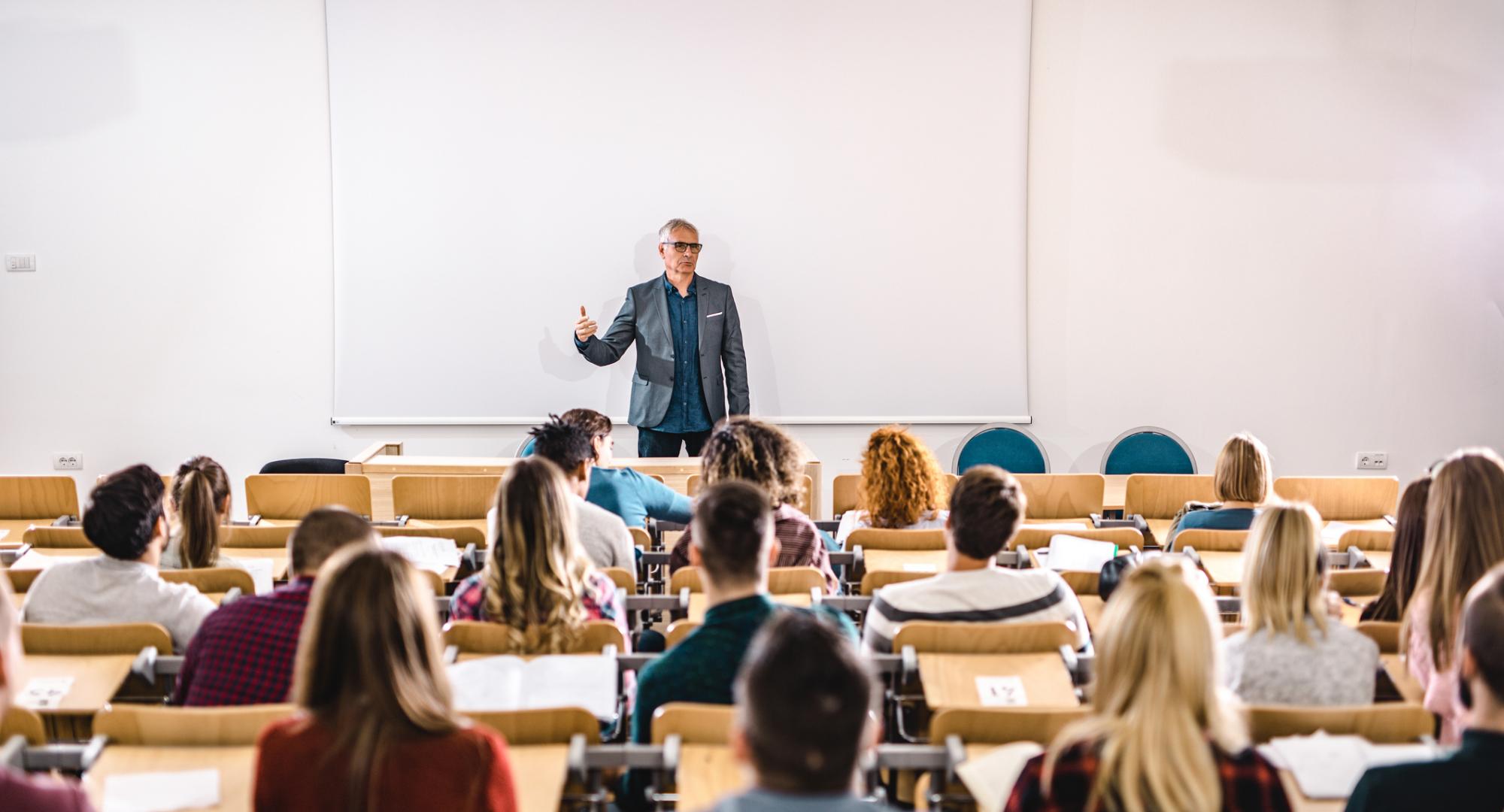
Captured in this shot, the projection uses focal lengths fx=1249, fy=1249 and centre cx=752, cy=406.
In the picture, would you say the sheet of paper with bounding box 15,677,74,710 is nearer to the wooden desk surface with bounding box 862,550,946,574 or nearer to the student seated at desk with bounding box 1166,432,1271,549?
the wooden desk surface with bounding box 862,550,946,574

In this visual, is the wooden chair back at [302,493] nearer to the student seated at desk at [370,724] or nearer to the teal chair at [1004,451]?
the student seated at desk at [370,724]

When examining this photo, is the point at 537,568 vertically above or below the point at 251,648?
above

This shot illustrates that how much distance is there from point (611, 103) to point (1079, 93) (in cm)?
263

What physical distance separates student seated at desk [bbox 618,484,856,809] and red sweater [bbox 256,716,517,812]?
26.6 inches

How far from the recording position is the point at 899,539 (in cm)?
415

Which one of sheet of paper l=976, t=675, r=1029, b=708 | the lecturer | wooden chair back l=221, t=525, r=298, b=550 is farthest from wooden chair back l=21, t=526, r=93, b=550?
sheet of paper l=976, t=675, r=1029, b=708

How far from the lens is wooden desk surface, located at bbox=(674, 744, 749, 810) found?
2.27 meters

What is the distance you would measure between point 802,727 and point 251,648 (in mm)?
1617

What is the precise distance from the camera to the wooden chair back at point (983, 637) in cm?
295

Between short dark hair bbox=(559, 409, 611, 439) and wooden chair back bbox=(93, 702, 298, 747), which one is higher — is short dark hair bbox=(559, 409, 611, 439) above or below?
above

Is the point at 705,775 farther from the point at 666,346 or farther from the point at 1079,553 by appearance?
the point at 666,346

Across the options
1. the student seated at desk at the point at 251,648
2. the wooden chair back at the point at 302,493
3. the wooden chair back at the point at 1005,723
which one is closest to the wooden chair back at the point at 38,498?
the wooden chair back at the point at 302,493

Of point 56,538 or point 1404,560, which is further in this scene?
point 56,538

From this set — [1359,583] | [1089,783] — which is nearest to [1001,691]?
[1089,783]
